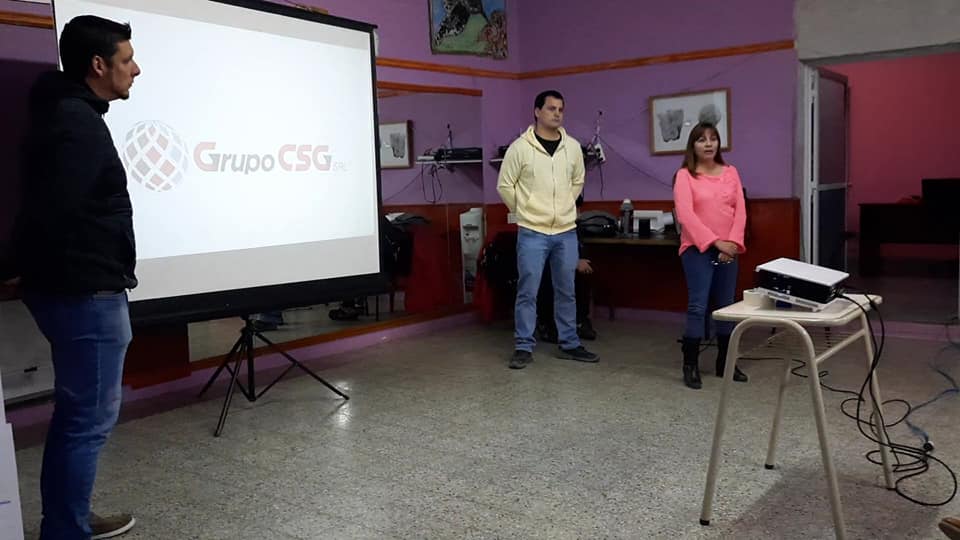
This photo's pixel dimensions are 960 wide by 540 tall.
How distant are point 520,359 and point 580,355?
0.37 metres

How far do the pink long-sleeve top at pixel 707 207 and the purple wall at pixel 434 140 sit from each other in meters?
2.44

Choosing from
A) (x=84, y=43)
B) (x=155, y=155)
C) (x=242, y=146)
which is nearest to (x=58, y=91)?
(x=84, y=43)

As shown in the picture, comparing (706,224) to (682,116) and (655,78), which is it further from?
(655,78)

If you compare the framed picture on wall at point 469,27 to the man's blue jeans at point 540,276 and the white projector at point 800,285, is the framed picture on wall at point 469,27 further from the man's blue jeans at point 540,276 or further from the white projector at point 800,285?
the white projector at point 800,285

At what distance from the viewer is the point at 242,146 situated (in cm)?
350

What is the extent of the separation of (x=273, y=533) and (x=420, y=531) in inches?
18.3

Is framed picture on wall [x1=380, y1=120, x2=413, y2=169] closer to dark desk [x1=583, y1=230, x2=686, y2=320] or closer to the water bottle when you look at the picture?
dark desk [x1=583, y1=230, x2=686, y2=320]

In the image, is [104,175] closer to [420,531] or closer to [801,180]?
[420,531]

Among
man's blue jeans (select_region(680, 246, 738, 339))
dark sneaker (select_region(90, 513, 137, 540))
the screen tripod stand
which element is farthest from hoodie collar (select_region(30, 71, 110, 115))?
man's blue jeans (select_region(680, 246, 738, 339))

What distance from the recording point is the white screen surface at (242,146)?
3.16m

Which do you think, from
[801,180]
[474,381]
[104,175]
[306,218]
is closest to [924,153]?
[801,180]

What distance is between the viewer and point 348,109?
394cm

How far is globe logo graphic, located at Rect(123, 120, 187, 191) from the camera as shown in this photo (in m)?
3.12

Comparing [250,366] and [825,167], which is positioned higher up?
Result: [825,167]
